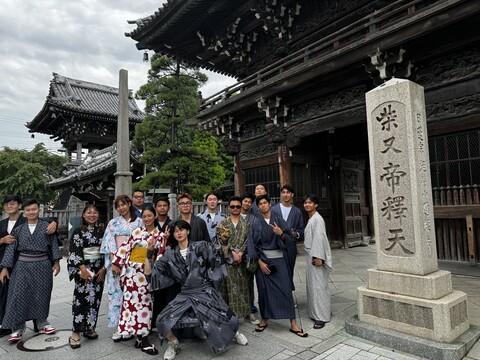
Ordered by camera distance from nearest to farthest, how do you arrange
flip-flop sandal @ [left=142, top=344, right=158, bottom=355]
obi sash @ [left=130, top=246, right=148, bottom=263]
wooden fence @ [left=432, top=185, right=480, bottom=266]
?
flip-flop sandal @ [left=142, top=344, right=158, bottom=355] → obi sash @ [left=130, top=246, right=148, bottom=263] → wooden fence @ [left=432, top=185, right=480, bottom=266]

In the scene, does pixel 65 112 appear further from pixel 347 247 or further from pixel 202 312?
pixel 202 312

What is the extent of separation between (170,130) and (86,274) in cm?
993

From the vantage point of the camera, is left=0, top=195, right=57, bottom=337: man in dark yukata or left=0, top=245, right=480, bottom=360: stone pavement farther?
left=0, top=195, right=57, bottom=337: man in dark yukata

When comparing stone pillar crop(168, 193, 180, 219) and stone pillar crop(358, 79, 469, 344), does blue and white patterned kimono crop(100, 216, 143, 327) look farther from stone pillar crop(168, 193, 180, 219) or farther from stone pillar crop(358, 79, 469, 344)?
stone pillar crop(168, 193, 180, 219)

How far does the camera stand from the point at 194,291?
3510 millimetres

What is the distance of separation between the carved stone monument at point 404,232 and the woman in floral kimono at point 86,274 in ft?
10.7

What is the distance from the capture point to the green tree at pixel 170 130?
1246cm

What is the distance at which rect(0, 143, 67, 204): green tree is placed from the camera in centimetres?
1762

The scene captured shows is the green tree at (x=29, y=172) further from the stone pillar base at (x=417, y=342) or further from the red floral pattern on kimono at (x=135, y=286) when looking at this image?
the stone pillar base at (x=417, y=342)

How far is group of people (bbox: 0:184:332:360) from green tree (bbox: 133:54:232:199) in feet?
26.4

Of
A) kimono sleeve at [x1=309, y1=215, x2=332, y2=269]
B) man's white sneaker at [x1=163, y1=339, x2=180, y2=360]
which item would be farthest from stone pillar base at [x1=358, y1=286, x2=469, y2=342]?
man's white sneaker at [x1=163, y1=339, x2=180, y2=360]

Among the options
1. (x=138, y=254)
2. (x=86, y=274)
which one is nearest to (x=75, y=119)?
(x=86, y=274)

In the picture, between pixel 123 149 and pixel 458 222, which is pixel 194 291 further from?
pixel 458 222

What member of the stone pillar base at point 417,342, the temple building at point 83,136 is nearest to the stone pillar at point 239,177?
the temple building at point 83,136
